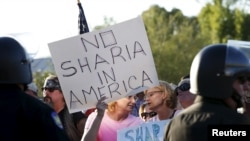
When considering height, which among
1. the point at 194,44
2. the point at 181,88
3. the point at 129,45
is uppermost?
the point at 129,45

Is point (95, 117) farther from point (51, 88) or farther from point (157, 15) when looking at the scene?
point (157, 15)

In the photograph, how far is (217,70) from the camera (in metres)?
5.74

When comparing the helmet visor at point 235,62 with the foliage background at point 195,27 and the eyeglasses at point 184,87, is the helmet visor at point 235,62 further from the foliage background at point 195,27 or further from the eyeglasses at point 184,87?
the foliage background at point 195,27

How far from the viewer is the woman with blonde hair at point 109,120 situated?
7965mm

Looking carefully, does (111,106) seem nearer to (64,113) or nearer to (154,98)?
(154,98)

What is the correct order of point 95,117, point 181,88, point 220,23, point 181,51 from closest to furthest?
Result: point 95,117 < point 181,88 < point 181,51 < point 220,23

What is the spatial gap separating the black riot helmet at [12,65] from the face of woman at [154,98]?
2.34m

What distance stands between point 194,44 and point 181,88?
62.2m

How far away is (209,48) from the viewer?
5.87 m

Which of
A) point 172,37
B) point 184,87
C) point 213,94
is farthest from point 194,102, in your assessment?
point 172,37

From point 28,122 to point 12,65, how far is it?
1.44ft

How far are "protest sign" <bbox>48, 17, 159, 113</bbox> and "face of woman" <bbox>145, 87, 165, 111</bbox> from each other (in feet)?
0.76

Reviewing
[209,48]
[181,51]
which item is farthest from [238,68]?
[181,51]

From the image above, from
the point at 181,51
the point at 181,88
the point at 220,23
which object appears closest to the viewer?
the point at 181,88
